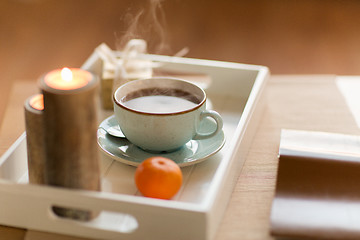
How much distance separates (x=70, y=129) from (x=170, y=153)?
10.6 inches

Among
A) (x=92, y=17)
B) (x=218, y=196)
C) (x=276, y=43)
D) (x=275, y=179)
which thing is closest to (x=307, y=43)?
(x=276, y=43)

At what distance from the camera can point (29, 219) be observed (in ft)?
2.54

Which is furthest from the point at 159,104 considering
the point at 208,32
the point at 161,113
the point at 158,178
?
the point at 208,32

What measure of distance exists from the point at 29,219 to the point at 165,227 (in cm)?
20

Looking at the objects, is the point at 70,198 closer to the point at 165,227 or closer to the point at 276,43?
the point at 165,227

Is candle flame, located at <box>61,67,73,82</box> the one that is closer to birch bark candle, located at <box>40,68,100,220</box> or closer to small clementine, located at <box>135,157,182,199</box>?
birch bark candle, located at <box>40,68,100,220</box>

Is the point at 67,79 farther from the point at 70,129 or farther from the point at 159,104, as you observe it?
the point at 159,104

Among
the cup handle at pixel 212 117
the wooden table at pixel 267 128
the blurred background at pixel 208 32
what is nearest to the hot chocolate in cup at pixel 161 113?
the cup handle at pixel 212 117

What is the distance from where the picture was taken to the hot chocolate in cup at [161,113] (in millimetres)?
868

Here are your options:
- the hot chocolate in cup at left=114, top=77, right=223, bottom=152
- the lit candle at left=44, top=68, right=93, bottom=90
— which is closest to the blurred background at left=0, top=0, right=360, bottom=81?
the hot chocolate in cup at left=114, top=77, right=223, bottom=152

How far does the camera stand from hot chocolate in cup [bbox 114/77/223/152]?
868 millimetres

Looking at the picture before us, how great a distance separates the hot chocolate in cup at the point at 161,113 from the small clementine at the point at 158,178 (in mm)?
82

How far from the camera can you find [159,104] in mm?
950

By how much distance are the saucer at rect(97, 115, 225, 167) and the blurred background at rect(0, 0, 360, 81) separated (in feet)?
3.93
